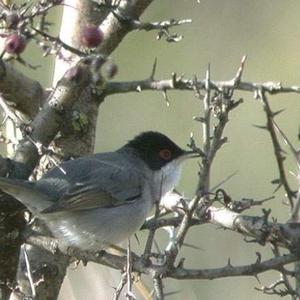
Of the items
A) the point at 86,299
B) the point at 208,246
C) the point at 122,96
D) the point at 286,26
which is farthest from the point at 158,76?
the point at 86,299

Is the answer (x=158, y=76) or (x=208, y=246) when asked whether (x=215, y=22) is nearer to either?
(x=158, y=76)

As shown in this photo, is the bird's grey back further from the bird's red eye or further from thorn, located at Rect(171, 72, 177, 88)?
thorn, located at Rect(171, 72, 177, 88)

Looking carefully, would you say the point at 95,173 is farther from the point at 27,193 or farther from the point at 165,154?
the point at 27,193

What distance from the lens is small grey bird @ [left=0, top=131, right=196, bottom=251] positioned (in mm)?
4621

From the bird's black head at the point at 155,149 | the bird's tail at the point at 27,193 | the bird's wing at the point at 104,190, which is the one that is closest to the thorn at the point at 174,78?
the bird's tail at the point at 27,193

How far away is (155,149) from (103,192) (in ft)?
1.85

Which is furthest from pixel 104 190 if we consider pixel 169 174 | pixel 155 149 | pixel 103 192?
pixel 155 149

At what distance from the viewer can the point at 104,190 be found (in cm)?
505

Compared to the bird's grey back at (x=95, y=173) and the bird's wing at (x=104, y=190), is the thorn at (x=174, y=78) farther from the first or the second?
the bird's wing at (x=104, y=190)

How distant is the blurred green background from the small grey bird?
1808 millimetres

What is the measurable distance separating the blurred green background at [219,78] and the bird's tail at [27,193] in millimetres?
2664

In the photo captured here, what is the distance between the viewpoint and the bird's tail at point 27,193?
13.1 feet

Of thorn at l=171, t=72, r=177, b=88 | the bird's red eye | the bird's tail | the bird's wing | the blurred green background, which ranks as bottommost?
the bird's tail

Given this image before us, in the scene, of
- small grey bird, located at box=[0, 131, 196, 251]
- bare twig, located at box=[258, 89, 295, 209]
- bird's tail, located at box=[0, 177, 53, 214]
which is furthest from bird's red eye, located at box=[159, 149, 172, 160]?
bare twig, located at box=[258, 89, 295, 209]
